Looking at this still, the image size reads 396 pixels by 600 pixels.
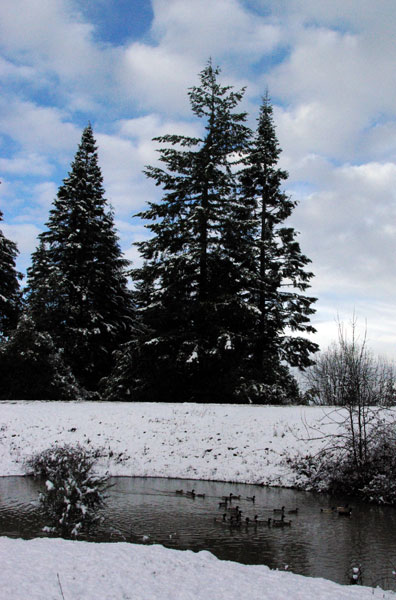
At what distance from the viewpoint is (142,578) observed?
6.09 m

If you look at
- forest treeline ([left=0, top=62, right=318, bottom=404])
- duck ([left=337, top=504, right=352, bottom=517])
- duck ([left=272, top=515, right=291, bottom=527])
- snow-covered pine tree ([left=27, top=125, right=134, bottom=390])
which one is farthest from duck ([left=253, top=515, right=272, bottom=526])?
snow-covered pine tree ([left=27, top=125, right=134, bottom=390])

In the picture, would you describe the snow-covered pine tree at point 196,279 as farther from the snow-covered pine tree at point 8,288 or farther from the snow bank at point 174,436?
the snow-covered pine tree at point 8,288

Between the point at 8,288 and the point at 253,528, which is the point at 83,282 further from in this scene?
the point at 253,528

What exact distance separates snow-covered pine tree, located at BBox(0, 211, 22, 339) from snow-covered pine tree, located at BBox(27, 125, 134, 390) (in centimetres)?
241

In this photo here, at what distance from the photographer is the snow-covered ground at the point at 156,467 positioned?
5.73 metres

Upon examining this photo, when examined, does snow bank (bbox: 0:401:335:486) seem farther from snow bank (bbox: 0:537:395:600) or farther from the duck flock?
snow bank (bbox: 0:537:395:600)

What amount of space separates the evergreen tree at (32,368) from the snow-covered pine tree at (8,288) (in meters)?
8.67

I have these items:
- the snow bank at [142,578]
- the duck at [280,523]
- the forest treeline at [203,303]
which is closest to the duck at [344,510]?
the duck at [280,523]

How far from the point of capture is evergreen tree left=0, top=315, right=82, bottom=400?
83.5 ft

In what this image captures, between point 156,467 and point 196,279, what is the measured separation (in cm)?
1213

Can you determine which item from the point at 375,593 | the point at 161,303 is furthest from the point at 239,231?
the point at 375,593

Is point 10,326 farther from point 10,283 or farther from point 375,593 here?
point 375,593

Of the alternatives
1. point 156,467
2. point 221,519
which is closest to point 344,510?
point 221,519

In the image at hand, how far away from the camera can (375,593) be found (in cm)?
586
